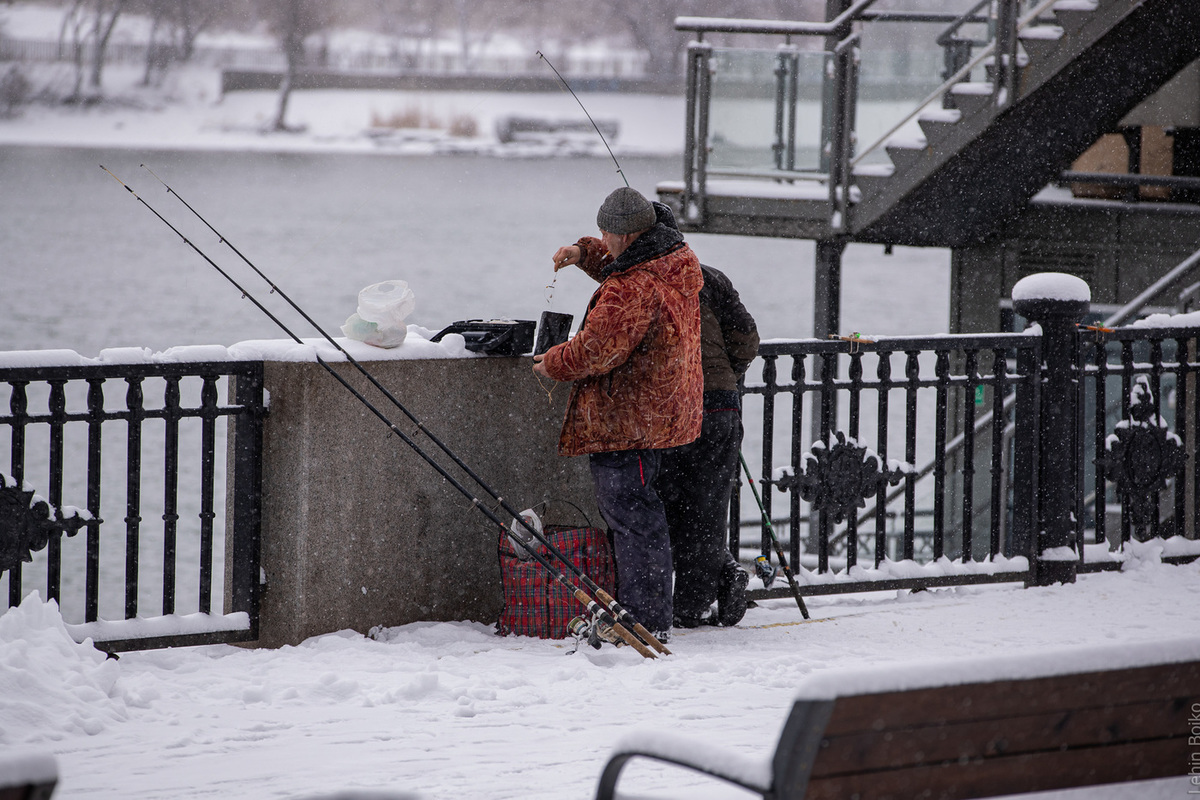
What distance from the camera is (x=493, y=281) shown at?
2702 inches

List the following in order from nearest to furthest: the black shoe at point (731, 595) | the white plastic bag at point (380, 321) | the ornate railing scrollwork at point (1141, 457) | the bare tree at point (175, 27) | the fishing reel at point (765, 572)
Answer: the white plastic bag at point (380, 321) → the black shoe at point (731, 595) → the fishing reel at point (765, 572) → the ornate railing scrollwork at point (1141, 457) → the bare tree at point (175, 27)

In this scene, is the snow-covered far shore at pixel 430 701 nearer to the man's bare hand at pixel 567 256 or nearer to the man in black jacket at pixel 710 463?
the man in black jacket at pixel 710 463

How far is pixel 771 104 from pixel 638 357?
7.28 metres

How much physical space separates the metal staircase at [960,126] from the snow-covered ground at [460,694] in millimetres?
5506

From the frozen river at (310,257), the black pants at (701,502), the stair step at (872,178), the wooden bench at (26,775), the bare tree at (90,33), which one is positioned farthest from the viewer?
the bare tree at (90,33)

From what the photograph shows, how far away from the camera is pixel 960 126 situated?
11242 millimetres

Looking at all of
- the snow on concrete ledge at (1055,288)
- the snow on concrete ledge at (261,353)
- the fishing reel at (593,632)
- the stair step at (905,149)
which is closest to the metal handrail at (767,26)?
the stair step at (905,149)

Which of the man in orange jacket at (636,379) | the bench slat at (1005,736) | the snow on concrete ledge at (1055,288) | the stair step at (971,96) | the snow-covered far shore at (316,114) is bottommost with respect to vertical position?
the bench slat at (1005,736)

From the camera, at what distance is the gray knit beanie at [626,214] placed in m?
5.13

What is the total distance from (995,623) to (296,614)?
9.37ft

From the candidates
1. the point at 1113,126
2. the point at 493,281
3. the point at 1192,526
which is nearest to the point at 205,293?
the point at 493,281

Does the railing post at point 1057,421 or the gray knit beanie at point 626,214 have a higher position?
the gray knit beanie at point 626,214

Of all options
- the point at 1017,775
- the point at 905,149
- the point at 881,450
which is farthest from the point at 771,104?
the point at 1017,775

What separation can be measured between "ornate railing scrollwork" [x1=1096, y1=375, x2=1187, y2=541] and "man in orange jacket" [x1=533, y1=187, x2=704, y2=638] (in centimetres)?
250
